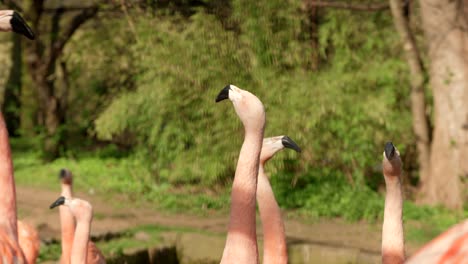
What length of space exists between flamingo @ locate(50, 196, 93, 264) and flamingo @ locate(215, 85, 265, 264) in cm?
167

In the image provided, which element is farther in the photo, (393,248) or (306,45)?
(306,45)

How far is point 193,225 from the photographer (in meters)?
8.42

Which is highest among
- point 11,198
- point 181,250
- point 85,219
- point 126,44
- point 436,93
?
point 126,44

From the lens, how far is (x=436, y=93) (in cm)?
899

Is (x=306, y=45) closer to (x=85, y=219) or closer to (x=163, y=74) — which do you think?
(x=163, y=74)

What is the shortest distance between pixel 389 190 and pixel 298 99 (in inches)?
202

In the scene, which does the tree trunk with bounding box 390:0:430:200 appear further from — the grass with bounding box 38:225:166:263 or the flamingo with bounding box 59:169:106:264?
the flamingo with bounding box 59:169:106:264

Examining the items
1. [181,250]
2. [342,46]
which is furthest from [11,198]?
[342,46]

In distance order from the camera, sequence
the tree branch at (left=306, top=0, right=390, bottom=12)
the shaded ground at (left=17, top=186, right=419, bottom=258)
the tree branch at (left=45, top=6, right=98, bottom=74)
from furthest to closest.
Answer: the tree branch at (left=45, top=6, right=98, bottom=74) < the tree branch at (left=306, top=0, right=390, bottom=12) < the shaded ground at (left=17, top=186, right=419, bottom=258)

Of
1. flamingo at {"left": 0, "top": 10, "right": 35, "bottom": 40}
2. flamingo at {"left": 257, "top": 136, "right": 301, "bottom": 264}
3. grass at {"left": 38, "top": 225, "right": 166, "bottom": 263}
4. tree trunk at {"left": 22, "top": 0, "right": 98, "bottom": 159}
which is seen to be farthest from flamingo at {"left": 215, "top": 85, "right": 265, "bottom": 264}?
tree trunk at {"left": 22, "top": 0, "right": 98, "bottom": 159}

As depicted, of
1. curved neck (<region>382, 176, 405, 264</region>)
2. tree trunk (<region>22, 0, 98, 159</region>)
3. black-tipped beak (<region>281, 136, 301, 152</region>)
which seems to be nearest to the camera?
curved neck (<region>382, 176, 405, 264</region>)

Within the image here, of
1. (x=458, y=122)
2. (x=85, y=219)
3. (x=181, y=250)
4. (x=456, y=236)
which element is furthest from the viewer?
(x=458, y=122)

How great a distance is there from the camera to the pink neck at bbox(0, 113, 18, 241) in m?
3.25

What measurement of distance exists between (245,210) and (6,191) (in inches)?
37.2
